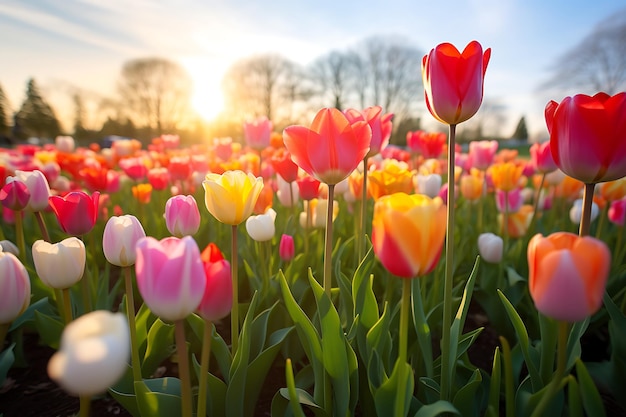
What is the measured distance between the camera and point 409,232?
729 mm

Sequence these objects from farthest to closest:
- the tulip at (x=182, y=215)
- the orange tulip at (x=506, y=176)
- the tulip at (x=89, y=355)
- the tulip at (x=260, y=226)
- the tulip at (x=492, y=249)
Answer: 1. the orange tulip at (x=506, y=176)
2. the tulip at (x=492, y=249)
3. the tulip at (x=260, y=226)
4. the tulip at (x=182, y=215)
5. the tulip at (x=89, y=355)

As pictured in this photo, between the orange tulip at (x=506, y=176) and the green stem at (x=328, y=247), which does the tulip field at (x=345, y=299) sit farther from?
the orange tulip at (x=506, y=176)

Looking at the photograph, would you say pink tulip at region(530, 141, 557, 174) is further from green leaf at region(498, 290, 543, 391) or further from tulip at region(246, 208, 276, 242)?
tulip at region(246, 208, 276, 242)

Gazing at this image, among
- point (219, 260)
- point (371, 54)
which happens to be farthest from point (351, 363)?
point (371, 54)

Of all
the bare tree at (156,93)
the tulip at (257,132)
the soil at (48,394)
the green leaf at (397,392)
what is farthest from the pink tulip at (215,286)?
the bare tree at (156,93)

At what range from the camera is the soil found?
154 cm

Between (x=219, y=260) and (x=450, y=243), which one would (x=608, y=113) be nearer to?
(x=450, y=243)

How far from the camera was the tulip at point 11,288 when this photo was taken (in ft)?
3.06

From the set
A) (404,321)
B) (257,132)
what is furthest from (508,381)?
(257,132)

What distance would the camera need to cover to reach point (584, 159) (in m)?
0.92

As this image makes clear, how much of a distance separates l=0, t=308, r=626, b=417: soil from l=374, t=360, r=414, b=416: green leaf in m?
0.71

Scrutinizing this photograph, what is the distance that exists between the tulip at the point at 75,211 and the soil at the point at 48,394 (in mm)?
720

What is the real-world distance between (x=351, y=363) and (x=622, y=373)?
101 cm

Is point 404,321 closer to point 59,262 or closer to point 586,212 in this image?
point 586,212
